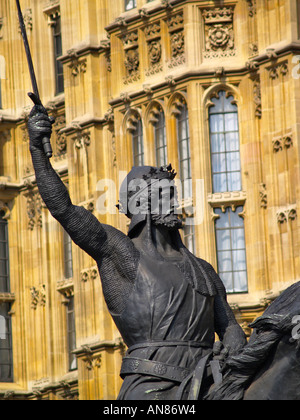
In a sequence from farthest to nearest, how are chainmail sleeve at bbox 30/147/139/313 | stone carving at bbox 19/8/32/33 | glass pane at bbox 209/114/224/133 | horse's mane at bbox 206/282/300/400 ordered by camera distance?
stone carving at bbox 19/8/32/33 → glass pane at bbox 209/114/224/133 → chainmail sleeve at bbox 30/147/139/313 → horse's mane at bbox 206/282/300/400

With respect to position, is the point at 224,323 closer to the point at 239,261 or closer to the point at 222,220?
the point at 239,261

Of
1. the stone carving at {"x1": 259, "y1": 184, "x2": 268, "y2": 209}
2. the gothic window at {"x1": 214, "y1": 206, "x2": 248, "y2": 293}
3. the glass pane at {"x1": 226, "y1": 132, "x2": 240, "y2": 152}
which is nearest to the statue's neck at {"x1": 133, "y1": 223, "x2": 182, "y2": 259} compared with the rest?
the gothic window at {"x1": 214, "y1": 206, "x2": 248, "y2": 293}

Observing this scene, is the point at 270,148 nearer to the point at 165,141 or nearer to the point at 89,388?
the point at 165,141

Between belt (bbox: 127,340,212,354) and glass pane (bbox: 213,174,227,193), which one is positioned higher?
glass pane (bbox: 213,174,227,193)

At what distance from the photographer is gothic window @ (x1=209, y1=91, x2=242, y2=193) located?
34.4 meters

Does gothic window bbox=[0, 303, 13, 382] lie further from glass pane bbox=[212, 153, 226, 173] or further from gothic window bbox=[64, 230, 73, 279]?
glass pane bbox=[212, 153, 226, 173]

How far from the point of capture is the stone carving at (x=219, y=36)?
3456 cm

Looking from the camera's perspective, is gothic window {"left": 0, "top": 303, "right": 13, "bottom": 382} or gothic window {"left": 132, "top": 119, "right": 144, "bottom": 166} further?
gothic window {"left": 0, "top": 303, "right": 13, "bottom": 382}

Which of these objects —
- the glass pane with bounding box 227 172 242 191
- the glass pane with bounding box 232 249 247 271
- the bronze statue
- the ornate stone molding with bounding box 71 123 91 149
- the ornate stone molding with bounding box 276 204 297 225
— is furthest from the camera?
the ornate stone molding with bounding box 71 123 91 149

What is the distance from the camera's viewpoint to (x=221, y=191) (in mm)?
34312

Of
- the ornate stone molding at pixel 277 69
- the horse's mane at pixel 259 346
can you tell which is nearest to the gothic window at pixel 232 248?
the ornate stone molding at pixel 277 69
